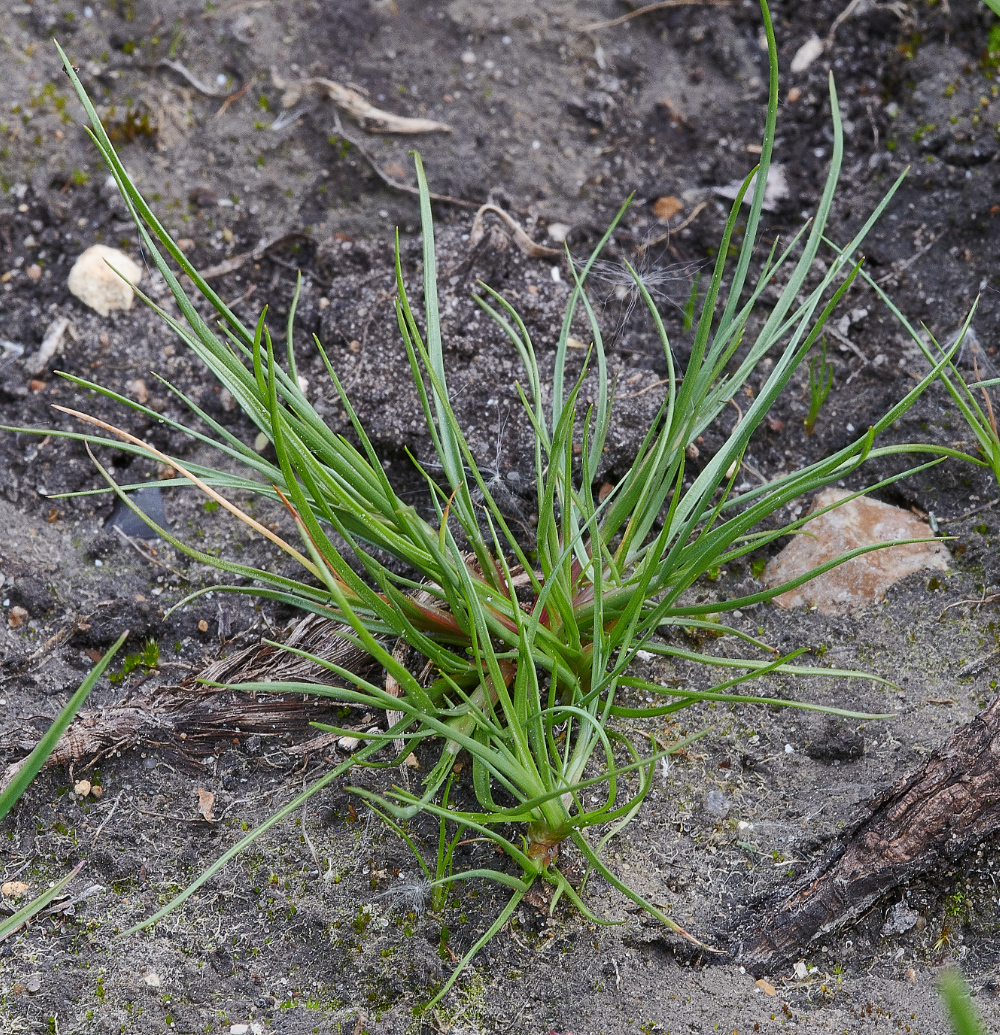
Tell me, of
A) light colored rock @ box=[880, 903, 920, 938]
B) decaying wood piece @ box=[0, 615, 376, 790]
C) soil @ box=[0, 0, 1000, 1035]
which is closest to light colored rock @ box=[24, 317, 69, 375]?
soil @ box=[0, 0, 1000, 1035]

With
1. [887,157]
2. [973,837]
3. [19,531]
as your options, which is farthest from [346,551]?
[887,157]

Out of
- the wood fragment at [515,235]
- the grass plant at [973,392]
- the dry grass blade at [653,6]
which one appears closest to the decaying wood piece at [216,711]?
the wood fragment at [515,235]

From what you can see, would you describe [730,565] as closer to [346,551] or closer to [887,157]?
[346,551]

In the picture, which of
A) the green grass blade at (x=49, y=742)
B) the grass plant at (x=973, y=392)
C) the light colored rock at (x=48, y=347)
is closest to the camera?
the green grass blade at (x=49, y=742)

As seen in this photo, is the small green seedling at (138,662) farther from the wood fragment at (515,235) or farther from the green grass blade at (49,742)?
the wood fragment at (515,235)

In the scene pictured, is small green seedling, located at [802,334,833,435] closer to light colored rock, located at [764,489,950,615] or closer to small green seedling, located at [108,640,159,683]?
light colored rock, located at [764,489,950,615]

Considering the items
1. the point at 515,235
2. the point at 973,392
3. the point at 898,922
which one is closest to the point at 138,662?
the point at 515,235

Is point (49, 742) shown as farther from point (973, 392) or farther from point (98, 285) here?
point (973, 392)
